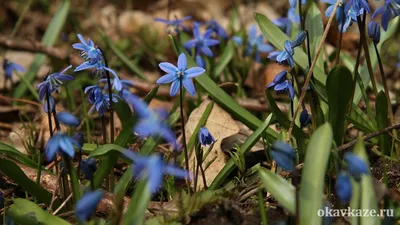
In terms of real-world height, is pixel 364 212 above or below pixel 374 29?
below

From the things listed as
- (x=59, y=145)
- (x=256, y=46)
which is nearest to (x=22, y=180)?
(x=59, y=145)

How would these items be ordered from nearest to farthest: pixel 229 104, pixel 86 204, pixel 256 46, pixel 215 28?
pixel 86 204
pixel 229 104
pixel 215 28
pixel 256 46

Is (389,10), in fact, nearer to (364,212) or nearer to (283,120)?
(283,120)

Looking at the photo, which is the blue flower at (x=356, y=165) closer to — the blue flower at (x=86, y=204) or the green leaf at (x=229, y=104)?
the blue flower at (x=86, y=204)

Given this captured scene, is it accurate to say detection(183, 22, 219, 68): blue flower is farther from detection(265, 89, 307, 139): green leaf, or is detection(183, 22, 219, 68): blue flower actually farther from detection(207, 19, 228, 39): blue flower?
detection(265, 89, 307, 139): green leaf

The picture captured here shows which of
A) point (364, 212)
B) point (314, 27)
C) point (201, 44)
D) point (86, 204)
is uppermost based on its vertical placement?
point (201, 44)

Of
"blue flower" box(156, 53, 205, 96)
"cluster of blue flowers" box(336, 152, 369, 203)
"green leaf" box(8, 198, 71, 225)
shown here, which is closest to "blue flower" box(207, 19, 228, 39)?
"blue flower" box(156, 53, 205, 96)

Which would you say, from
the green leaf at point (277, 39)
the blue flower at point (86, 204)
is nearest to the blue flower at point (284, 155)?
the blue flower at point (86, 204)
